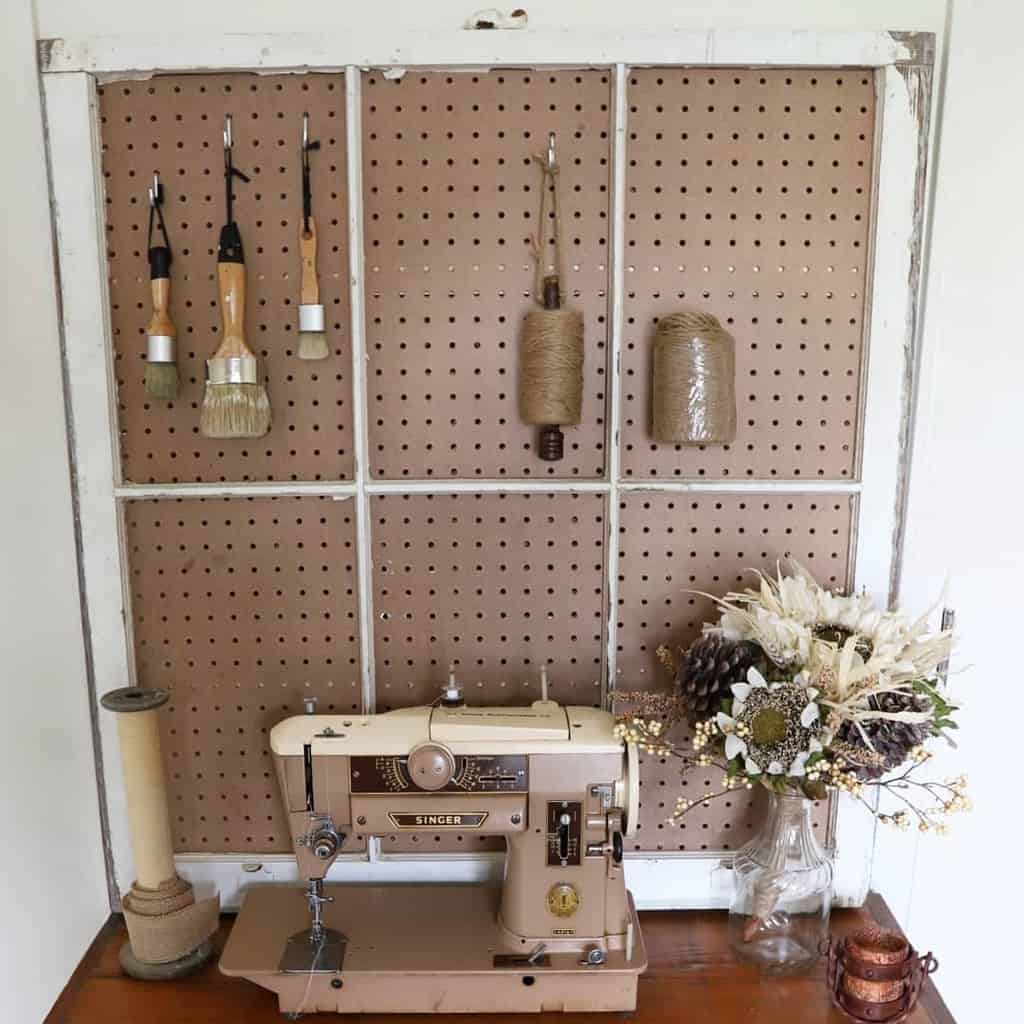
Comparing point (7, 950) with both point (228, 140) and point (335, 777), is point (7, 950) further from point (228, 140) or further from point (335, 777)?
point (228, 140)

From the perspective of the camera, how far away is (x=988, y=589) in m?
1.47

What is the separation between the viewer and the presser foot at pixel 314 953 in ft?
A: 4.25

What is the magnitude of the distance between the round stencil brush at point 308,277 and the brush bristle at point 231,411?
11 centimetres

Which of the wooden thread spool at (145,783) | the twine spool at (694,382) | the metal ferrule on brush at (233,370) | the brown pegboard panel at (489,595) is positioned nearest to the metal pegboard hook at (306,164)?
the metal ferrule on brush at (233,370)

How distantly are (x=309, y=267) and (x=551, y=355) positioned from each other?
1.35 ft

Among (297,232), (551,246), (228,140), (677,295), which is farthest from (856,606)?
(228,140)

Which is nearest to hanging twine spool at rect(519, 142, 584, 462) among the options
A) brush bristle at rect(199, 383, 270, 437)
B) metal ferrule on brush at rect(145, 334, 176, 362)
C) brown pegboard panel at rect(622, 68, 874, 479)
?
brown pegboard panel at rect(622, 68, 874, 479)

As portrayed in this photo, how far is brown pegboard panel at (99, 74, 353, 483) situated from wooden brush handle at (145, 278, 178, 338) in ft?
0.09

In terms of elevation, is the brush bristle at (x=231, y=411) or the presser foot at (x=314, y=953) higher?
the brush bristle at (x=231, y=411)

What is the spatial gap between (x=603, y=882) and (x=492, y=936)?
0.69ft

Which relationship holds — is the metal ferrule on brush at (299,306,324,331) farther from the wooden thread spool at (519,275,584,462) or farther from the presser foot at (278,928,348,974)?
the presser foot at (278,928,348,974)

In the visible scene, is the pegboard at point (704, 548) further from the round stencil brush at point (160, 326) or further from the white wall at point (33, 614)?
the white wall at point (33, 614)

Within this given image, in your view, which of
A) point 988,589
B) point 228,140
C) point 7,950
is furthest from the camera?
point 988,589

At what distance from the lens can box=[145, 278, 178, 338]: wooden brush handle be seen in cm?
137
